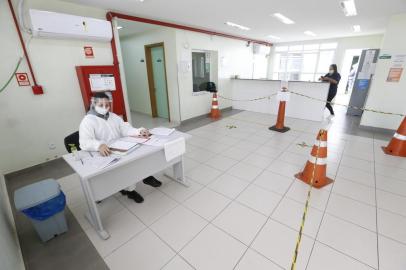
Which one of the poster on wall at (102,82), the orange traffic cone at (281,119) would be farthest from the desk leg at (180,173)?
the orange traffic cone at (281,119)

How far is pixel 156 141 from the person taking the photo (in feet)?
7.11

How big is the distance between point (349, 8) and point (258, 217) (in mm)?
4489

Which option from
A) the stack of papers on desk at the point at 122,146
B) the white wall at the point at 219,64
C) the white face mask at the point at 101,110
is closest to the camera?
the stack of papers on desk at the point at 122,146

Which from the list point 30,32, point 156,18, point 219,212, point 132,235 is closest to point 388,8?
point 156,18

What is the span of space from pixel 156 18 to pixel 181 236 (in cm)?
432

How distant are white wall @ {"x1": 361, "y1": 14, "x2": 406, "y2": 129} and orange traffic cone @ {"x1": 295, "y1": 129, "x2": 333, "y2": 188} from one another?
3.15m

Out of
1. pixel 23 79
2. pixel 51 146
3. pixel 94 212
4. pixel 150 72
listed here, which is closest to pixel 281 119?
pixel 150 72

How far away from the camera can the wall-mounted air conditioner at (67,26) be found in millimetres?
2605

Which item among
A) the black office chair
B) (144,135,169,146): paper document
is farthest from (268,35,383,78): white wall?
the black office chair

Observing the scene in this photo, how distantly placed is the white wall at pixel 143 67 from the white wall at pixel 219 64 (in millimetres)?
185

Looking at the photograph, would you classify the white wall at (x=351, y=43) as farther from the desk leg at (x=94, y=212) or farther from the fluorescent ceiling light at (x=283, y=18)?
the desk leg at (x=94, y=212)

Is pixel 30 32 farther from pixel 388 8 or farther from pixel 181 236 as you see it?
pixel 388 8

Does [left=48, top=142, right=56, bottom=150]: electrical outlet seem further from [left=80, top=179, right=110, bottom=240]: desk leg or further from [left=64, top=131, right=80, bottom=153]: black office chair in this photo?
[left=80, top=179, right=110, bottom=240]: desk leg

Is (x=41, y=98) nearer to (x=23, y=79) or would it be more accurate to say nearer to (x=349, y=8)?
(x=23, y=79)
